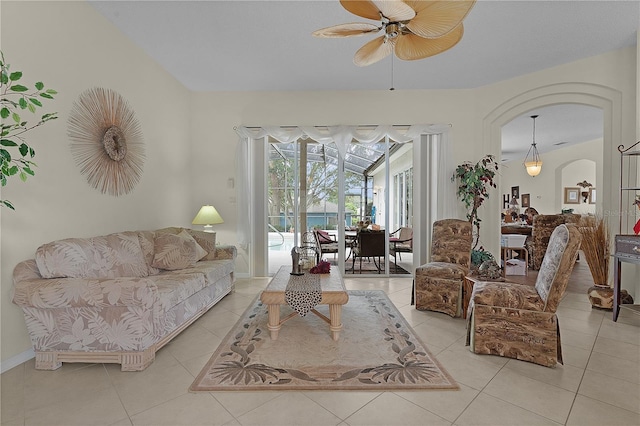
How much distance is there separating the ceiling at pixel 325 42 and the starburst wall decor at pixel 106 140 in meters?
0.91

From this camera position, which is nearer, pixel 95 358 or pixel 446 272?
pixel 95 358

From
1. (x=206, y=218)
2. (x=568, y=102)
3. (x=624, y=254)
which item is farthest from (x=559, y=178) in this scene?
(x=206, y=218)

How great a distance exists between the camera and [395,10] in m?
1.88

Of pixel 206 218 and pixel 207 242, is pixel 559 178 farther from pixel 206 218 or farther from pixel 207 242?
pixel 207 242

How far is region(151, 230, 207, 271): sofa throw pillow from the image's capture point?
3.40 metres

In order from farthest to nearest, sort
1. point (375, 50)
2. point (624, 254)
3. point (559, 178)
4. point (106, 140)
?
point (559, 178), point (106, 140), point (624, 254), point (375, 50)

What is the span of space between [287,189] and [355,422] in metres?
4.00

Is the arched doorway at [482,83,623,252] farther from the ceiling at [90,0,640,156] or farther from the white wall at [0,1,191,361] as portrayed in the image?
the white wall at [0,1,191,361]

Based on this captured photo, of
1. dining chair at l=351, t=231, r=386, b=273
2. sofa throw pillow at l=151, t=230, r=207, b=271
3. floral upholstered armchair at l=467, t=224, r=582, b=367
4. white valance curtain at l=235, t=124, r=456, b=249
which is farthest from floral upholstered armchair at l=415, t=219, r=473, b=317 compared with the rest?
sofa throw pillow at l=151, t=230, r=207, b=271

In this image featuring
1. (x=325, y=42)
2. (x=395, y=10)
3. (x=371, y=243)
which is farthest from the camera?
(x=371, y=243)

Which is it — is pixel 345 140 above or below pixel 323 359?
above

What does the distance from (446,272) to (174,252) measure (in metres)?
3.06

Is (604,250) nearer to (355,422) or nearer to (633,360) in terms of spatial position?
(633,360)

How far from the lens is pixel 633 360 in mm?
2436
